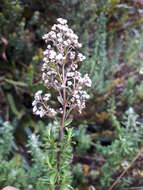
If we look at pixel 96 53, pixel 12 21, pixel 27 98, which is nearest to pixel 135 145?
pixel 96 53

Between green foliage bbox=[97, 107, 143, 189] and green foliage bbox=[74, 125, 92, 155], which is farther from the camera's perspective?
green foliage bbox=[74, 125, 92, 155]

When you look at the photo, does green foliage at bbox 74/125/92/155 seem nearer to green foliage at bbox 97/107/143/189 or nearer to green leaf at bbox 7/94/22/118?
green foliage at bbox 97/107/143/189

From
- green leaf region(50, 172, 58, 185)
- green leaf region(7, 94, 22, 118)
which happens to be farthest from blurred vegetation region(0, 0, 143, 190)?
green leaf region(50, 172, 58, 185)

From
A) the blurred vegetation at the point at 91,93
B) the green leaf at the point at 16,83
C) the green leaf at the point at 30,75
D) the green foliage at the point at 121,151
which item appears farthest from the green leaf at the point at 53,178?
the green leaf at the point at 16,83

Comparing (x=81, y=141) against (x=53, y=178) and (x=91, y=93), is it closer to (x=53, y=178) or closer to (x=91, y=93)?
(x=91, y=93)

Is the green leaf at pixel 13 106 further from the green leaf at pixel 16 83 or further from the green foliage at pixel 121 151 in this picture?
the green foliage at pixel 121 151

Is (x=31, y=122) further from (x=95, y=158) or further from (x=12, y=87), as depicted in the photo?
(x=95, y=158)

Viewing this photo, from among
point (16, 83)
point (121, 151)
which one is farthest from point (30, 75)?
point (121, 151)

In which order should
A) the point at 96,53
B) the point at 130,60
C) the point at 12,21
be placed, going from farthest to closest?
the point at 130,60, the point at 12,21, the point at 96,53

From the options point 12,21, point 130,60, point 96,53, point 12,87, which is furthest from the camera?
point 130,60
